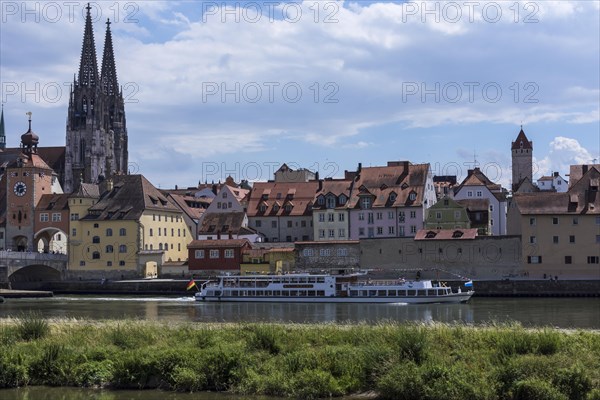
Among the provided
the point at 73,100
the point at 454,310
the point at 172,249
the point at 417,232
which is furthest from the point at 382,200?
the point at 73,100

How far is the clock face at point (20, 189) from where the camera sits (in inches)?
4552

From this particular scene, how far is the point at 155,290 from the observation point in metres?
97.8

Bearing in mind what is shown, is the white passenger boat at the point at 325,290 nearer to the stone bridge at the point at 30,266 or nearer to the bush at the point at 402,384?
the stone bridge at the point at 30,266

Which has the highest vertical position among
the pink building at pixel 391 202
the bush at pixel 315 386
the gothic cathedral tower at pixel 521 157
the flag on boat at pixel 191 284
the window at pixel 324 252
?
the gothic cathedral tower at pixel 521 157

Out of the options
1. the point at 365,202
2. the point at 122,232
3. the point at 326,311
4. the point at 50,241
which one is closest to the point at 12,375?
the point at 326,311

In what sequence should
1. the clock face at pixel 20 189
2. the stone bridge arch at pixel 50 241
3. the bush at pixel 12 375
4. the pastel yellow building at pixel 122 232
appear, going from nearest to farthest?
1. the bush at pixel 12 375
2. the pastel yellow building at pixel 122 232
3. the stone bridge arch at pixel 50 241
4. the clock face at pixel 20 189

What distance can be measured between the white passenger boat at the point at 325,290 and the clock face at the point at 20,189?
39.1 meters

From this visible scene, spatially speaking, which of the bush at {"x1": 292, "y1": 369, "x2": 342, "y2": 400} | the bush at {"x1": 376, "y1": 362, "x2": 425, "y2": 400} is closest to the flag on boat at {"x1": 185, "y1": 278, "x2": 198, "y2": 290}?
the bush at {"x1": 292, "y1": 369, "x2": 342, "y2": 400}

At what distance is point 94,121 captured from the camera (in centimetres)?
17488

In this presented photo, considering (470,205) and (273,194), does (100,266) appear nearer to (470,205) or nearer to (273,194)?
(273,194)

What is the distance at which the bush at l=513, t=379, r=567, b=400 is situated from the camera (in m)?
26.2

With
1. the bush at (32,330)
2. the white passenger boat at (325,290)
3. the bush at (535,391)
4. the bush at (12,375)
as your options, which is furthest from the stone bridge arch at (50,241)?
the bush at (535,391)

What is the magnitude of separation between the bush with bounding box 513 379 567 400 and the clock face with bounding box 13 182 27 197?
97.7 m

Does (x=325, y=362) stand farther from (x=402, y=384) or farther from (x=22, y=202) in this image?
(x=22, y=202)
